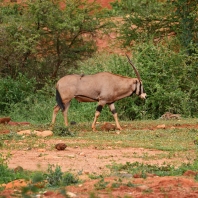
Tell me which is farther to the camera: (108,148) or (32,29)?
(32,29)

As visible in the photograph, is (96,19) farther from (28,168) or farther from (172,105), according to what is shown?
(28,168)

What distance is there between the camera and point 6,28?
851 inches

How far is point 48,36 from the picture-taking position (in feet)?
74.1

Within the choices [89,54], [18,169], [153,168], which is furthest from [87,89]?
[89,54]

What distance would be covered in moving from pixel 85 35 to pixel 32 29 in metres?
3.28

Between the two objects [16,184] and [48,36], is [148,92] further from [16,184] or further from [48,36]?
[16,184]

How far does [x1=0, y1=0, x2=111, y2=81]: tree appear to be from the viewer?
21.6 metres

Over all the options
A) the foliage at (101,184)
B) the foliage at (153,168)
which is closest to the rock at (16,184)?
the foliage at (101,184)

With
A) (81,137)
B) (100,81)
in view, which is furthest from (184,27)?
(81,137)

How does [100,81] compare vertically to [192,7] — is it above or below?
below

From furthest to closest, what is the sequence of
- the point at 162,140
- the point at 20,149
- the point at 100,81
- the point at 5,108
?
the point at 5,108, the point at 100,81, the point at 162,140, the point at 20,149

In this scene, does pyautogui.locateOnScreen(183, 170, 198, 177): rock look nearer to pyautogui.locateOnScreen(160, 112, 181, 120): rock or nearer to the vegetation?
pyautogui.locateOnScreen(160, 112, 181, 120): rock

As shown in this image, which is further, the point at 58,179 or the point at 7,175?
the point at 7,175

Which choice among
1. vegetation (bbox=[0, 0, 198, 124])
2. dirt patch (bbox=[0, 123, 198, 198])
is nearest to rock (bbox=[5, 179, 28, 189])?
dirt patch (bbox=[0, 123, 198, 198])
